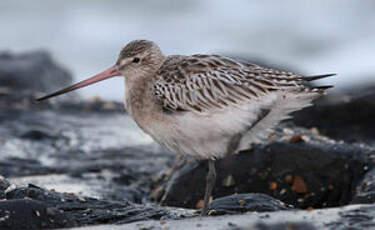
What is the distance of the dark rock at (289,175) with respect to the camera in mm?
7863

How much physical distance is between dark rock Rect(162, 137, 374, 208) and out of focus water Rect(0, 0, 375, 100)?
45.2 ft

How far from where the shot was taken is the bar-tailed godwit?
6316mm

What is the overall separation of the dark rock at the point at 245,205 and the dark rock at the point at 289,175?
161 cm

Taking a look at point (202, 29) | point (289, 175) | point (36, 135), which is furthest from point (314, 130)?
point (202, 29)

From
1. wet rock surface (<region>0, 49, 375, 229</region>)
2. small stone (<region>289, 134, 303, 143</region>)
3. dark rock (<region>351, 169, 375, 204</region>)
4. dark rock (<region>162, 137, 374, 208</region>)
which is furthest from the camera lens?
small stone (<region>289, 134, 303, 143</region>)

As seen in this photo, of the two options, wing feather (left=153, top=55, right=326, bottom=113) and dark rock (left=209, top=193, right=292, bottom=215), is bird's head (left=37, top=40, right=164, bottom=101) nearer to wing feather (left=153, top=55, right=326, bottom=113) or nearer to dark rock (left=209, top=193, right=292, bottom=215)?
wing feather (left=153, top=55, right=326, bottom=113)

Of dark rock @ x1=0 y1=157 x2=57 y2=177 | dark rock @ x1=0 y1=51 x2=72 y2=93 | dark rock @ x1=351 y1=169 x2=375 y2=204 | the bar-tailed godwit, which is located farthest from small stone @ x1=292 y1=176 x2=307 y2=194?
dark rock @ x1=0 y1=51 x2=72 y2=93

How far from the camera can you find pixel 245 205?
20.2 feet

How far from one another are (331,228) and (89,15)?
2178 centimetres

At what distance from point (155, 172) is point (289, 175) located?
8.50ft

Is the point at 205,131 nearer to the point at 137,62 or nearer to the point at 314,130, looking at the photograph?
the point at 137,62

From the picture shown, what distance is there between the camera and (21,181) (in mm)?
9070

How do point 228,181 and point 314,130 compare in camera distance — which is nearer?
point 228,181

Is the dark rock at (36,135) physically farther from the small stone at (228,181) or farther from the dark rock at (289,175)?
the small stone at (228,181)
